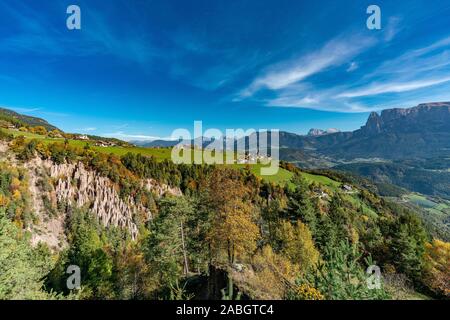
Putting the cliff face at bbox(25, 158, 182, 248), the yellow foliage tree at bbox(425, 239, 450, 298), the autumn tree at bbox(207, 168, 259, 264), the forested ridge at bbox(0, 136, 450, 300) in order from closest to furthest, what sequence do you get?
1. the forested ridge at bbox(0, 136, 450, 300)
2. the autumn tree at bbox(207, 168, 259, 264)
3. the yellow foliage tree at bbox(425, 239, 450, 298)
4. the cliff face at bbox(25, 158, 182, 248)

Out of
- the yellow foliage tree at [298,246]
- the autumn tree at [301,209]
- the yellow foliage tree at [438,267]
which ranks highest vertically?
the autumn tree at [301,209]

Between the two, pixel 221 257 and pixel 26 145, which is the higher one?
pixel 26 145

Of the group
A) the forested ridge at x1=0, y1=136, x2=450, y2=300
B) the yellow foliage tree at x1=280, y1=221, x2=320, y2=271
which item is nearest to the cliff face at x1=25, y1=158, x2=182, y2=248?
the forested ridge at x1=0, y1=136, x2=450, y2=300

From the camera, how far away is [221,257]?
31.8 metres

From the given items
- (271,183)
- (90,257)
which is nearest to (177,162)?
(271,183)

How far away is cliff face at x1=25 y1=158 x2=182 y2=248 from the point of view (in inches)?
5054

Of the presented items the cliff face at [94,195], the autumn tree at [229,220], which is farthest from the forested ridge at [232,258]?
the cliff face at [94,195]

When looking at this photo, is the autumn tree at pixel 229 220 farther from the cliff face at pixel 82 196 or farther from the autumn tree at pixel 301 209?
the cliff face at pixel 82 196

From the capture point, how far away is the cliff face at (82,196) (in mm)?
128375

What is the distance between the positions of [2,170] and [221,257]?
13825 centimetres

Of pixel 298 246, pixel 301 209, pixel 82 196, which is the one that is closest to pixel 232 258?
pixel 298 246

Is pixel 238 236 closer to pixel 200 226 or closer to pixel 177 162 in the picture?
pixel 200 226

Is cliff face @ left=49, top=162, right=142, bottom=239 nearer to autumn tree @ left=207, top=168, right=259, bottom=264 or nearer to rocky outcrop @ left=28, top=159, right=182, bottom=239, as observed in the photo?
rocky outcrop @ left=28, top=159, right=182, bottom=239

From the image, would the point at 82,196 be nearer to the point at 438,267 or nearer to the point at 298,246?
the point at 298,246
